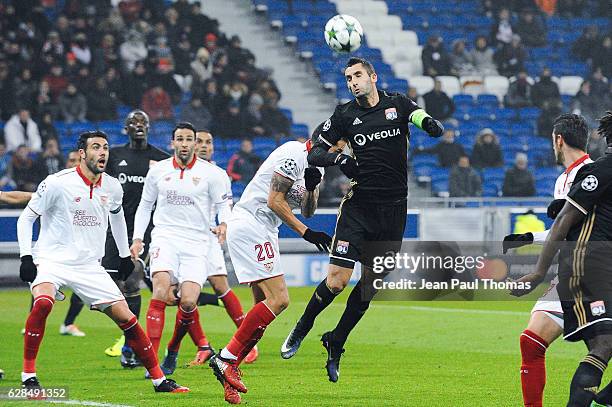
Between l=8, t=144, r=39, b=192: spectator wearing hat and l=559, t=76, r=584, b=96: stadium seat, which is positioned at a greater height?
l=559, t=76, r=584, b=96: stadium seat

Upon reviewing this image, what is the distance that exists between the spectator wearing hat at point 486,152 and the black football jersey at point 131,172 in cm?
1221

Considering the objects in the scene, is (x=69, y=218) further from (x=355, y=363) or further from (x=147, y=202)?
(x=355, y=363)

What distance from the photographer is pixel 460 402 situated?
8.32 metres

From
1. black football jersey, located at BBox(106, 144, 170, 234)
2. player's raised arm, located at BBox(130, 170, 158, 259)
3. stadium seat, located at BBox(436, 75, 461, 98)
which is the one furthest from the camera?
stadium seat, located at BBox(436, 75, 461, 98)

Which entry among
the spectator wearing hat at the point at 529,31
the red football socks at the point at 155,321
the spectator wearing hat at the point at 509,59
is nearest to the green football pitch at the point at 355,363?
the red football socks at the point at 155,321

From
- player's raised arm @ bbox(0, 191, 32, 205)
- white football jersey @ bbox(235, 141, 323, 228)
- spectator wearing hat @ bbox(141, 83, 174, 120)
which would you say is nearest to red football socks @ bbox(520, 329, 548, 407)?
white football jersey @ bbox(235, 141, 323, 228)

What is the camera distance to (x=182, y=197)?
10352 mm

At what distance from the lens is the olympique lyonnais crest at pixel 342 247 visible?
873cm

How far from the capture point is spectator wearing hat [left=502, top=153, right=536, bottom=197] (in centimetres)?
2183

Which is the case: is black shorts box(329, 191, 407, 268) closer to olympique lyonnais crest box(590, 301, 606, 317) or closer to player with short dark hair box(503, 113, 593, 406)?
player with short dark hair box(503, 113, 593, 406)

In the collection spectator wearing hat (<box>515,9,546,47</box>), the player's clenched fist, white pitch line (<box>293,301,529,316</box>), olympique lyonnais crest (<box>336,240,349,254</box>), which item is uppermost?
spectator wearing hat (<box>515,9,546,47</box>)

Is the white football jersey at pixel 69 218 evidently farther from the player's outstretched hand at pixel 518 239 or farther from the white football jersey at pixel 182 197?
the player's outstretched hand at pixel 518 239

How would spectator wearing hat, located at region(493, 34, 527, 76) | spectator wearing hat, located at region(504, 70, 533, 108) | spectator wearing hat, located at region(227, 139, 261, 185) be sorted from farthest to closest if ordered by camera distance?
spectator wearing hat, located at region(493, 34, 527, 76) → spectator wearing hat, located at region(504, 70, 533, 108) → spectator wearing hat, located at region(227, 139, 261, 185)

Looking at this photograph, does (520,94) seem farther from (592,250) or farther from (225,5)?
(592,250)
